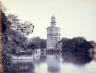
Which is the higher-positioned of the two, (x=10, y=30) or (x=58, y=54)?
(x=10, y=30)

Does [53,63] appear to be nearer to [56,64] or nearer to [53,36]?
[56,64]

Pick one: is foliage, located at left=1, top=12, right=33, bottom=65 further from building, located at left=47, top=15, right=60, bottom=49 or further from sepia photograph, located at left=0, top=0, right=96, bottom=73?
building, located at left=47, top=15, right=60, bottom=49

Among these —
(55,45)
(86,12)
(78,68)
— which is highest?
(86,12)

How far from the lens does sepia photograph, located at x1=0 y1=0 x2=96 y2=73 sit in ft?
17.2

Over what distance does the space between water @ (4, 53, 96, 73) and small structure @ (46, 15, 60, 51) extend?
0.50 feet

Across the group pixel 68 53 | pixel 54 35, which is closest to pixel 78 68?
pixel 68 53

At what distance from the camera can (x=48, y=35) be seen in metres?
5.36

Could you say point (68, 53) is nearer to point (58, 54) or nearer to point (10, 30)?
point (58, 54)

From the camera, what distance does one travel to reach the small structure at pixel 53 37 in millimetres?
5301

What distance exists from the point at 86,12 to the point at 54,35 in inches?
26.0

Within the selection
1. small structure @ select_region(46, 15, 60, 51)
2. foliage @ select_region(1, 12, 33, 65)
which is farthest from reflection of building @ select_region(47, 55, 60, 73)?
foliage @ select_region(1, 12, 33, 65)

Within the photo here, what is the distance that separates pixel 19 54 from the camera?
5.35 m

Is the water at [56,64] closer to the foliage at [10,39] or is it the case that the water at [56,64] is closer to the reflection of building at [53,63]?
the reflection of building at [53,63]

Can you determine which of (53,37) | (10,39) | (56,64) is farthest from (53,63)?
(10,39)
